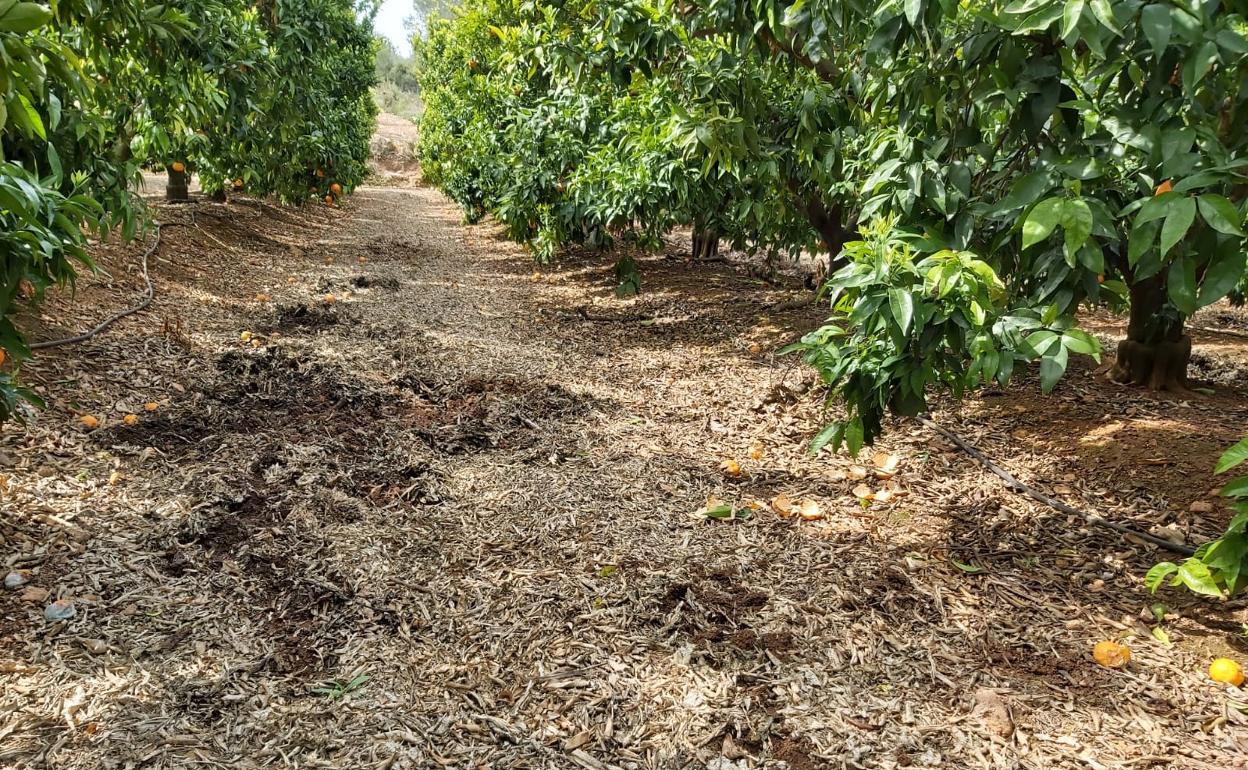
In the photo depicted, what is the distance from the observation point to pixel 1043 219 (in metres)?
1.75

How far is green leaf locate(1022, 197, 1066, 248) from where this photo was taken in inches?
68.3

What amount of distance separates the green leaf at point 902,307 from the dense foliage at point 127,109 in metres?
1.83

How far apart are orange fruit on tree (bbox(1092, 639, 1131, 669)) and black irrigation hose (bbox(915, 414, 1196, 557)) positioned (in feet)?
2.18

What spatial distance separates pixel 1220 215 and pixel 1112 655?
1.35 m

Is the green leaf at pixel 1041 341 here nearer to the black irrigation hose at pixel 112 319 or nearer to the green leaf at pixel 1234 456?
the green leaf at pixel 1234 456

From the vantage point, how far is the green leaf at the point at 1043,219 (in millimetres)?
1734

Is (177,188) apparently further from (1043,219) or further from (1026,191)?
(1043,219)

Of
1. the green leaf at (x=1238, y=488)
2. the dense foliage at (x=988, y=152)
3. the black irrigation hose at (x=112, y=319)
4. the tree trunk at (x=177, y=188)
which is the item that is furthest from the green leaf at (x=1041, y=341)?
the tree trunk at (x=177, y=188)

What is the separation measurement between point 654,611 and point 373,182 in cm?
2583

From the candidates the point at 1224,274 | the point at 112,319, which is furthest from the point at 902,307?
the point at 112,319

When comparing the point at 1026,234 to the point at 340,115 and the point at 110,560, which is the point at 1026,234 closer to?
the point at 110,560

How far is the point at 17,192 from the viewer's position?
1.67 m

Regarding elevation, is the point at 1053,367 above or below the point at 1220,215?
below

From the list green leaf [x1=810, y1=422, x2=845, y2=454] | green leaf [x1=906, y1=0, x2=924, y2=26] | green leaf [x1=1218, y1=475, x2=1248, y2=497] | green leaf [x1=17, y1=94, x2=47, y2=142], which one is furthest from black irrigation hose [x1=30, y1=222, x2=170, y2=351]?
green leaf [x1=1218, y1=475, x2=1248, y2=497]
